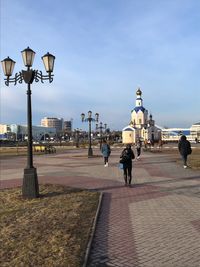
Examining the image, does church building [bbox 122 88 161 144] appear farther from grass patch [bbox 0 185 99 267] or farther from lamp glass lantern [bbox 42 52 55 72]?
grass patch [bbox 0 185 99 267]

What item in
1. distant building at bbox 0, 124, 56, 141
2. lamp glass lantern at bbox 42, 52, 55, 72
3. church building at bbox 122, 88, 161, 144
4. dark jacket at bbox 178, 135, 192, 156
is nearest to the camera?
lamp glass lantern at bbox 42, 52, 55, 72

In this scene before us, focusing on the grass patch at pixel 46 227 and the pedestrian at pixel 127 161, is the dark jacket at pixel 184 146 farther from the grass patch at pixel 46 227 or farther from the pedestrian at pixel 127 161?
the grass patch at pixel 46 227

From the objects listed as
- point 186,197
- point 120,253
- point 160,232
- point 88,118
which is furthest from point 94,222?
point 88,118

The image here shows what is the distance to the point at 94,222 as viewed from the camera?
748 cm

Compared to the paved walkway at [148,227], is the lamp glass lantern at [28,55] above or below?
above

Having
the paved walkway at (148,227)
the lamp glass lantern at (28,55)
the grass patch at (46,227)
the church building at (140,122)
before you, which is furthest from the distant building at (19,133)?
the grass patch at (46,227)

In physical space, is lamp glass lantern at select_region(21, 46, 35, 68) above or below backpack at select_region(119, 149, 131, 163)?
above

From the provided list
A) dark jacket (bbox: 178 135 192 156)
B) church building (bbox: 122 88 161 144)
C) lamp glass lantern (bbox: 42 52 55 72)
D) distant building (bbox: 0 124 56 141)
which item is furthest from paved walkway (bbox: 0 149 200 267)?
distant building (bbox: 0 124 56 141)

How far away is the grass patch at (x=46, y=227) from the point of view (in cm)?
551

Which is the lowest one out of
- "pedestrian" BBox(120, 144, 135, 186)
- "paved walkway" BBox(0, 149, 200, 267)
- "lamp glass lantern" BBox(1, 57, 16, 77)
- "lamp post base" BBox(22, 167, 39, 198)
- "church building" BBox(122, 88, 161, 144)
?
"paved walkway" BBox(0, 149, 200, 267)

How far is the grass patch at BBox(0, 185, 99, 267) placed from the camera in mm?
5509

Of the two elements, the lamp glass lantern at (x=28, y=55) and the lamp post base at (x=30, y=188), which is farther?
the lamp glass lantern at (x=28, y=55)

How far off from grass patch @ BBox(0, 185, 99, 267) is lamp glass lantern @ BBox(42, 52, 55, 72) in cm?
362

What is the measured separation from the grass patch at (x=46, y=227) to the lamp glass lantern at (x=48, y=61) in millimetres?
3618
